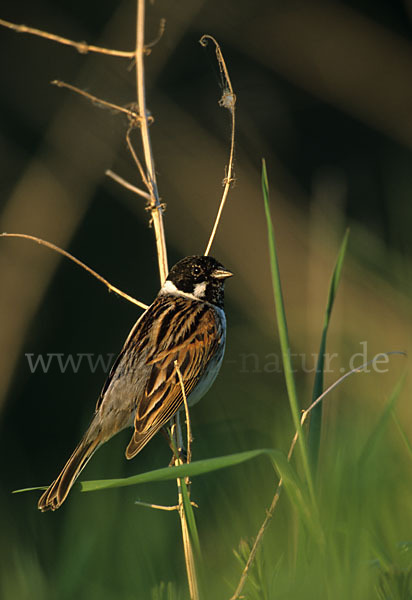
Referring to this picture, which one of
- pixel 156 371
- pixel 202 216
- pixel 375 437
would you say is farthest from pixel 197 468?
pixel 202 216

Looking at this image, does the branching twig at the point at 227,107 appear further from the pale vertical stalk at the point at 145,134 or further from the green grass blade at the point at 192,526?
the green grass blade at the point at 192,526

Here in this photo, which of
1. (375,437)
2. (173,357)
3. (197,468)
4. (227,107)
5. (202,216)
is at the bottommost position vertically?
(197,468)

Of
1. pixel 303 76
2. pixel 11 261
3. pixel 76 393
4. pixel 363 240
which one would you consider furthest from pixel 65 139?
pixel 363 240

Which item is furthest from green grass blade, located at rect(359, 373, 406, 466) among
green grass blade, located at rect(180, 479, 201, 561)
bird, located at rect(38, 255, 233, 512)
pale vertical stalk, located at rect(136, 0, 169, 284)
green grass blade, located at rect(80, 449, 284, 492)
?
bird, located at rect(38, 255, 233, 512)

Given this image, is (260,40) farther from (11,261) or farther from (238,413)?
(238,413)

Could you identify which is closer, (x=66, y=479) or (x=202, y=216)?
(x=66, y=479)

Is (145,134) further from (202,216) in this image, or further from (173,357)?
(202,216)

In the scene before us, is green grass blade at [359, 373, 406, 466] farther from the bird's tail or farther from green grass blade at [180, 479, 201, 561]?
the bird's tail
